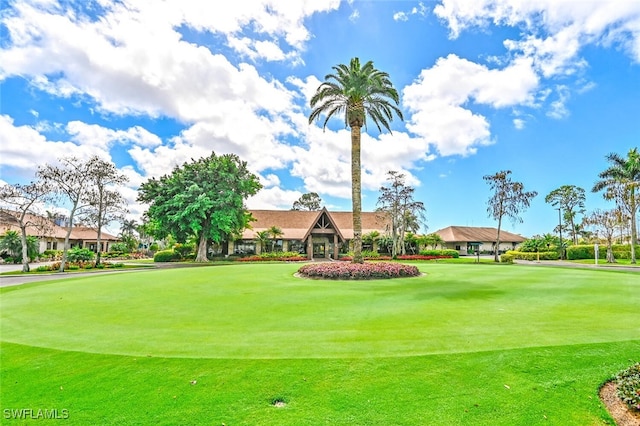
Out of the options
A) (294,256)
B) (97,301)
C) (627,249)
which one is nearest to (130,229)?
(294,256)

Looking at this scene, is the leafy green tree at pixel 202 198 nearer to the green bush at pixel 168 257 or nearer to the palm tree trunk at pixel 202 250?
the palm tree trunk at pixel 202 250

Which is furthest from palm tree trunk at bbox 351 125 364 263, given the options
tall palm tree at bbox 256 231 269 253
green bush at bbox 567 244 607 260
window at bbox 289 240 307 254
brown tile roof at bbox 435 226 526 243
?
brown tile roof at bbox 435 226 526 243

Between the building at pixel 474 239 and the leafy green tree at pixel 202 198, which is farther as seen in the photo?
the building at pixel 474 239

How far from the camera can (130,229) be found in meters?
75.4

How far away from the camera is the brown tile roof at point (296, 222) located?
53125 millimetres

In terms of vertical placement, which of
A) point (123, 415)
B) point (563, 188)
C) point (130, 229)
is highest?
point (563, 188)

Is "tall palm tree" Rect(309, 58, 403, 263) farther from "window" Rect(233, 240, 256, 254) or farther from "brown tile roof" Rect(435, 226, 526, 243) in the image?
"brown tile roof" Rect(435, 226, 526, 243)

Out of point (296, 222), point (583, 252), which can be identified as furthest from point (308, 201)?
point (583, 252)

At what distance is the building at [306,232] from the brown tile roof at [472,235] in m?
17.3

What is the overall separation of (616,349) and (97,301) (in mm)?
14182

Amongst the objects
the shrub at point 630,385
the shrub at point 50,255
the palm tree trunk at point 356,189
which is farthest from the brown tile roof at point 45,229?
the shrub at point 630,385

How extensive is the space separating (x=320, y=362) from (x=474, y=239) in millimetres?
67171

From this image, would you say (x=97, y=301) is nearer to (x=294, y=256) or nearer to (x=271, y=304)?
(x=271, y=304)
